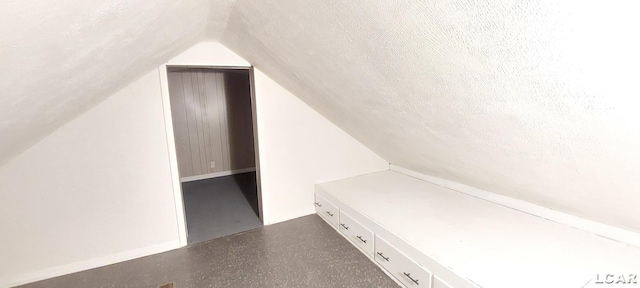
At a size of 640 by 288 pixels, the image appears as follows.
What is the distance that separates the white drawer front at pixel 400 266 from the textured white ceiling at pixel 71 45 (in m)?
1.82

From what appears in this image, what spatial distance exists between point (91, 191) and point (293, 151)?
1.69 meters

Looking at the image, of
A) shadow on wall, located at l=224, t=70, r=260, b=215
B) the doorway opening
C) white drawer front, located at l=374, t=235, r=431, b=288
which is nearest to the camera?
white drawer front, located at l=374, t=235, r=431, b=288

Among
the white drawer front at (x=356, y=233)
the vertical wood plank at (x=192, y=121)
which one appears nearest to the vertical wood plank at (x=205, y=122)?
the vertical wood plank at (x=192, y=121)

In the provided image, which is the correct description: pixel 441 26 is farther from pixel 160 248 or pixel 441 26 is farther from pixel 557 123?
pixel 160 248

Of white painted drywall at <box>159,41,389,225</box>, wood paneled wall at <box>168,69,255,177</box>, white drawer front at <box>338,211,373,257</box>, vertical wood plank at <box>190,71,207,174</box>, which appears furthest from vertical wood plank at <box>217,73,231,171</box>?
white drawer front at <box>338,211,373,257</box>

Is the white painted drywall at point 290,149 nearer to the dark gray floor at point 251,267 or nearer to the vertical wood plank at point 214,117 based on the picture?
the dark gray floor at point 251,267

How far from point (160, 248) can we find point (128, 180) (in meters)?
0.67

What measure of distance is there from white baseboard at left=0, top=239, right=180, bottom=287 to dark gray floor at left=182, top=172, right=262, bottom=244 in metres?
0.25

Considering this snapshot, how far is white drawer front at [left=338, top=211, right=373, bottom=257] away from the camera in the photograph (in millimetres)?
2057

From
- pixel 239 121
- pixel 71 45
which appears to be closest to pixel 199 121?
pixel 239 121

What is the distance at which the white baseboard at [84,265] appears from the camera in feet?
6.30

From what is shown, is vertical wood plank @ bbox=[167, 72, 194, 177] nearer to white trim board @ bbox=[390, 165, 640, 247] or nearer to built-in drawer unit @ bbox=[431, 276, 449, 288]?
white trim board @ bbox=[390, 165, 640, 247]

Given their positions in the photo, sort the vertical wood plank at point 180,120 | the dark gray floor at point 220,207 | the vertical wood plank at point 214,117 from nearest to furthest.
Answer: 1. the dark gray floor at point 220,207
2. the vertical wood plank at point 180,120
3. the vertical wood plank at point 214,117

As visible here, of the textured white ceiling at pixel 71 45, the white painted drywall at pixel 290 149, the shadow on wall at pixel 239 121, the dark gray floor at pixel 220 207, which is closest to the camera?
the textured white ceiling at pixel 71 45
